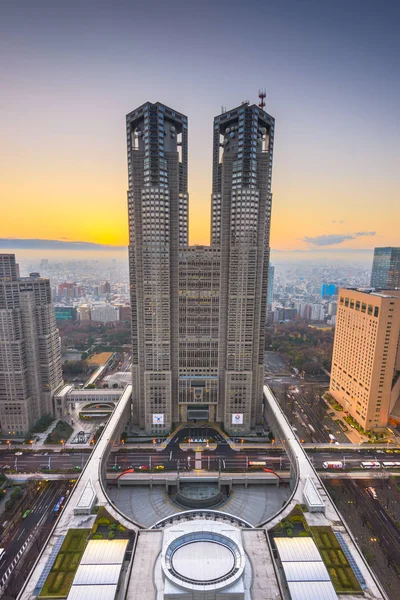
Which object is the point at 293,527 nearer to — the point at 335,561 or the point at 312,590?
the point at 335,561

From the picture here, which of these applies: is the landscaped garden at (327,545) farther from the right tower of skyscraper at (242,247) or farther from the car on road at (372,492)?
the right tower of skyscraper at (242,247)

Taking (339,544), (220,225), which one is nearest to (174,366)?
(220,225)

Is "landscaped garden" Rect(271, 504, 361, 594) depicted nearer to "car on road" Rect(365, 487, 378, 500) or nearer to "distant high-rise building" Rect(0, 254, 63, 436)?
"car on road" Rect(365, 487, 378, 500)

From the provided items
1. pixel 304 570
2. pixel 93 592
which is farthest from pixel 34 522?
pixel 304 570

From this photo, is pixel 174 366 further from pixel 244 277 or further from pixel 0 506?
pixel 0 506

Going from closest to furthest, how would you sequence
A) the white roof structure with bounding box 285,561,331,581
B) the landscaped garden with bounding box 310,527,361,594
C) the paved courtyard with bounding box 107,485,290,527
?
the landscaped garden with bounding box 310,527,361,594 → the white roof structure with bounding box 285,561,331,581 → the paved courtyard with bounding box 107,485,290,527

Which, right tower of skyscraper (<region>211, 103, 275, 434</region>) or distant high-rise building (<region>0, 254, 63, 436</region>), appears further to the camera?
distant high-rise building (<region>0, 254, 63, 436</region>)

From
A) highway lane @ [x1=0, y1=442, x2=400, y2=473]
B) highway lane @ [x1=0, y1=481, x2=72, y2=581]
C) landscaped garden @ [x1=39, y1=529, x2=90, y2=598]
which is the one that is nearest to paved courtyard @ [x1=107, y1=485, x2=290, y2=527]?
highway lane @ [x1=0, y1=442, x2=400, y2=473]
